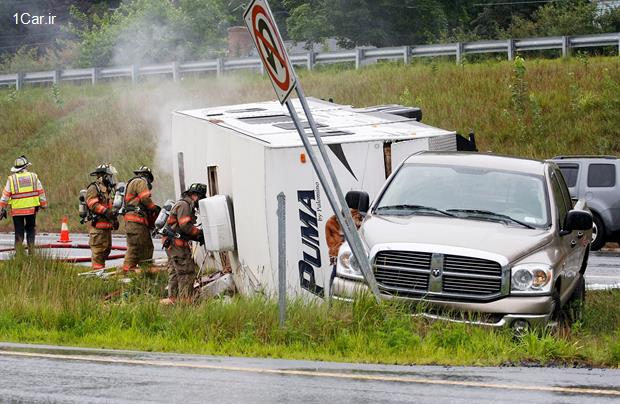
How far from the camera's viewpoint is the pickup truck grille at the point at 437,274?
10438 millimetres

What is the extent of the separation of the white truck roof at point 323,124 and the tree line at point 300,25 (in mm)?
27010

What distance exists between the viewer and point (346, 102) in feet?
106

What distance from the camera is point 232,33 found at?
148ft

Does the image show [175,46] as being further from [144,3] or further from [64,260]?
[64,260]

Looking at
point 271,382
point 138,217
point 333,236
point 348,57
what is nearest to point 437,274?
point 271,382

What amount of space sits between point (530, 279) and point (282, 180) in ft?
12.3

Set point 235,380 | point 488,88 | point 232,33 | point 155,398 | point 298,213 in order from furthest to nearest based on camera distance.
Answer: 1. point 232,33
2. point 488,88
3. point 298,213
4. point 235,380
5. point 155,398

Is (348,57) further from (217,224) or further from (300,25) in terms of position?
(217,224)

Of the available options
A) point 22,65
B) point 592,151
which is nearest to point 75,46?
point 22,65

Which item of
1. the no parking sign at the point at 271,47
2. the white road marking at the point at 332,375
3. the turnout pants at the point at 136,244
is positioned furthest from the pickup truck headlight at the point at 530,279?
the turnout pants at the point at 136,244

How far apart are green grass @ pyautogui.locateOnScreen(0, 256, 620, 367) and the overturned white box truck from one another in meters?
1.70

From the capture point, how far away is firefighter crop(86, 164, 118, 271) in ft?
60.1

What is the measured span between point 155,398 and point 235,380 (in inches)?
31.7

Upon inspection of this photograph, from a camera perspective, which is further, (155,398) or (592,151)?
(592,151)
